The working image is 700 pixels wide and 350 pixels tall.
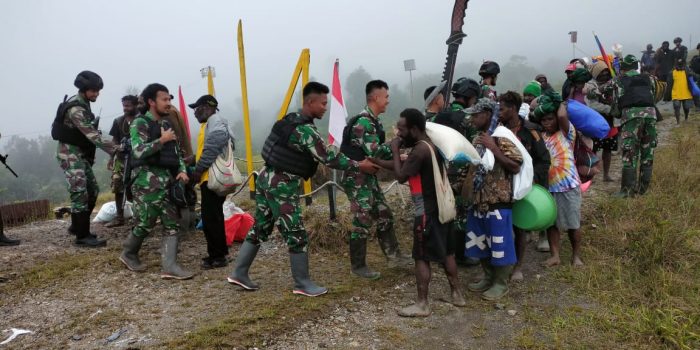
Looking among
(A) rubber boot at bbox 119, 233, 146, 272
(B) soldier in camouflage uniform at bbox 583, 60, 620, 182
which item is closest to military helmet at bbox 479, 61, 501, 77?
(B) soldier in camouflage uniform at bbox 583, 60, 620, 182

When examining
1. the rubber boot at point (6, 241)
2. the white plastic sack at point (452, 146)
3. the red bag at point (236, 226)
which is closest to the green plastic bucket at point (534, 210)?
the white plastic sack at point (452, 146)

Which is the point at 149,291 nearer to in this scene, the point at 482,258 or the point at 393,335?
the point at 393,335

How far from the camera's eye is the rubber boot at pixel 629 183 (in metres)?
6.20

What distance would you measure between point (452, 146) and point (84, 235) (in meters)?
4.74

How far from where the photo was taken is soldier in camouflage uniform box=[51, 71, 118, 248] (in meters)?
5.17

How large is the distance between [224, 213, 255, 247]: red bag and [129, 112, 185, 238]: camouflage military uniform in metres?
1.19

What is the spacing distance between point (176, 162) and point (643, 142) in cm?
A: 589

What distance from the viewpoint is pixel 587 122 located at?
444 cm

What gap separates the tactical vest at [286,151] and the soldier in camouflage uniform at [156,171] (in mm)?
1134

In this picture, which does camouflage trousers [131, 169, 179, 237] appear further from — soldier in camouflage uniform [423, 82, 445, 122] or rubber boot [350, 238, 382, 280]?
soldier in camouflage uniform [423, 82, 445, 122]

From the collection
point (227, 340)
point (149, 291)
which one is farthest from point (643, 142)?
point (149, 291)

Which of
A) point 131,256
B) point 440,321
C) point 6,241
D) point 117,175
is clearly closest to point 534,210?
point 440,321

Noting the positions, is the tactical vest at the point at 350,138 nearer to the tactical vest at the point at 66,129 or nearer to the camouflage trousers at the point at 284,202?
the camouflage trousers at the point at 284,202

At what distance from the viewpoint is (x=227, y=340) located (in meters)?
3.13
